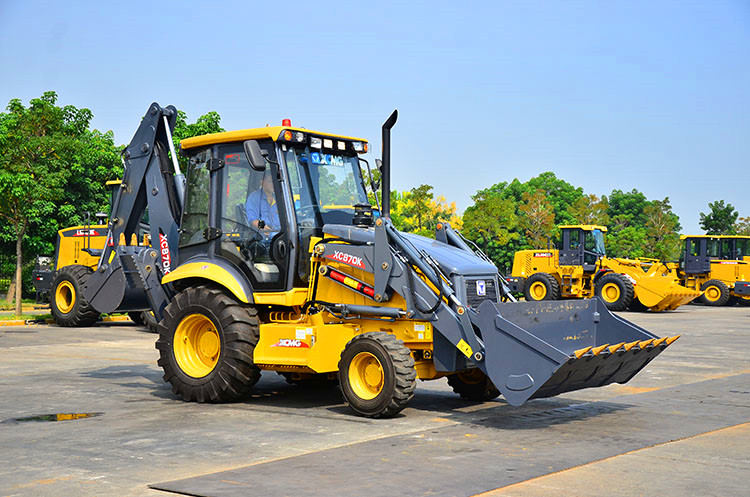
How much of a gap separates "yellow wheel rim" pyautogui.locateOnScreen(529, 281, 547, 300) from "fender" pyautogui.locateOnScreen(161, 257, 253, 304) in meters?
25.2

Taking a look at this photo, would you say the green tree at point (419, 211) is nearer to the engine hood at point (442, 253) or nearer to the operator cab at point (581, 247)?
the operator cab at point (581, 247)

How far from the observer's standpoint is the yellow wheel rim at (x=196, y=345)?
35.4 feet

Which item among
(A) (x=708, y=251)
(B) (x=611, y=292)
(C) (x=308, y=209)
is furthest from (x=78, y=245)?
(A) (x=708, y=251)

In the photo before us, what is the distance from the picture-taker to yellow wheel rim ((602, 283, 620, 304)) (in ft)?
106

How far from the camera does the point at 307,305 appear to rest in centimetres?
1057

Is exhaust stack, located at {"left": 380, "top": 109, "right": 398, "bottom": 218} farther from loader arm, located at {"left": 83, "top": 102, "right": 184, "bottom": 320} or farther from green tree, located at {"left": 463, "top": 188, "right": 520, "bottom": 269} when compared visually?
green tree, located at {"left": 463, "top": 188, "right": 520, "bottom": 269}

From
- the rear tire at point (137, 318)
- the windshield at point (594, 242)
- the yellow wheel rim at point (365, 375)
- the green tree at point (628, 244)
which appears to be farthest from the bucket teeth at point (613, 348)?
the green tree at point (628, 244)

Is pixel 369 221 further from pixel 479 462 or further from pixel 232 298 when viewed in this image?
pixel 479 462

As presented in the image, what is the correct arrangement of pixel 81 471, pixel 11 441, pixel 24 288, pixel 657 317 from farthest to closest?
1. pixel 24 288
2. pixel 657 317
3. pixel 11 441
4. pixel 81 471

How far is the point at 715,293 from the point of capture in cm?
3719

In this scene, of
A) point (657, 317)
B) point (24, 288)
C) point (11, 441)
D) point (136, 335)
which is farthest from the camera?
point (24, 288)

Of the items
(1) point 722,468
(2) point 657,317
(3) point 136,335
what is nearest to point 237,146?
(1) point 722,468

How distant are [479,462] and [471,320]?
222 centimetres

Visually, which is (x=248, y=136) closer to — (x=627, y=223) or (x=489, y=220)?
(x=489, y=220)
